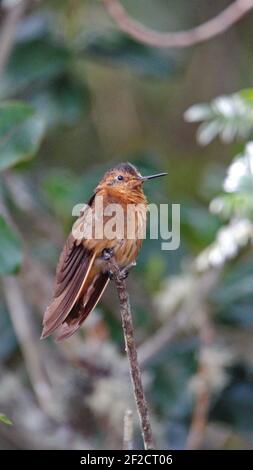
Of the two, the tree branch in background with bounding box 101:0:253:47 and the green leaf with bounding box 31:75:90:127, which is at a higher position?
the green leaf with bounding box 31:75:90:127

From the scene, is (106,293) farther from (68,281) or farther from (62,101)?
(68,281)

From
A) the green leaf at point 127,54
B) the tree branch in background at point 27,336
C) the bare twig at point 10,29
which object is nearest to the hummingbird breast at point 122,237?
the tree branch in background at point 27,336

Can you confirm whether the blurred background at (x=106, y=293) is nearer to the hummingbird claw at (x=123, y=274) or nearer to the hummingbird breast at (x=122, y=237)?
the hummingbird breast at (x=122, y=237)

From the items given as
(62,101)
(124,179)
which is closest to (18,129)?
(124,179)

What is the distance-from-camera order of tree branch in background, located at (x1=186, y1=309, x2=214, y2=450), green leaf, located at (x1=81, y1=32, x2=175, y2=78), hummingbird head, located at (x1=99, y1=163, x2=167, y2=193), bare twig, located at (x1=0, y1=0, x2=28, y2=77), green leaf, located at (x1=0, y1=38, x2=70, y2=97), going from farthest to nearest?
1. green leaf, located at (x1=81, y1=32, x2=175, y2=78)
2. green leaf, located at (x1=0, y1=38, x2=70, y2=97)
3. bare twig, located at (x1=0, y1=0, x2=28, y2=77)
4. tree branch in background, located at (x1=186, y1=309, x2=214, y2=450)
5. hummingbird head, located at (x1=99, y1=163, x2=167, y2=193)

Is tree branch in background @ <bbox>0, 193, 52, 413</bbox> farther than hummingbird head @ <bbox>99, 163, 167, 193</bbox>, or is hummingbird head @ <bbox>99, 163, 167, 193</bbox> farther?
tree branch in background @ <bbox>0, 193, 52, 413</bbox>

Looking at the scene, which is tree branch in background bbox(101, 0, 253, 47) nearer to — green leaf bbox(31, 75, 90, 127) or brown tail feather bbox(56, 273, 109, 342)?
green leaf bbox(31, 75, 90, 127)

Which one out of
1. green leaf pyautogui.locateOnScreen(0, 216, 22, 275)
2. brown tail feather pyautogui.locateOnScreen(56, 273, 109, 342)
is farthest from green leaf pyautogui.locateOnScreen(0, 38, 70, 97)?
brown tail feather pyautogui.locateOnScreen(56, 273, 109, 342)

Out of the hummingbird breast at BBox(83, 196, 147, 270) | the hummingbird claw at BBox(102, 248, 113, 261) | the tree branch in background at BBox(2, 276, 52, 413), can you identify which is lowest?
the hummingbird claw at BBox(102, 248, 113, 261)
